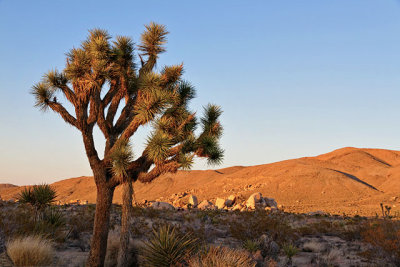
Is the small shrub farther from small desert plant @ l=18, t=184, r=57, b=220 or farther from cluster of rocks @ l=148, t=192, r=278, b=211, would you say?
cluster of rocks @ l=148, t=192, r=278, b=211

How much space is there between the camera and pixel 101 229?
353 inches

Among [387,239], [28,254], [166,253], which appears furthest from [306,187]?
[28,254]

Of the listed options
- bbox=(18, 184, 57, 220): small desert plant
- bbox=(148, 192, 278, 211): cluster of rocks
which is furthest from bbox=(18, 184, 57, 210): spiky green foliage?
bbox=(148, 192, 278, 211): cluster of rocks

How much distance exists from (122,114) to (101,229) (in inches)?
139

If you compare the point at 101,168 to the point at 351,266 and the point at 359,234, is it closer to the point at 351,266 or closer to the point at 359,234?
the point at 351,266

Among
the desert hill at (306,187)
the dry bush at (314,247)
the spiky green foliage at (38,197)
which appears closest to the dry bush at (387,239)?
the dry bush at (314,247)

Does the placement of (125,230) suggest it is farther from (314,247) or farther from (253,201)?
(253,201)

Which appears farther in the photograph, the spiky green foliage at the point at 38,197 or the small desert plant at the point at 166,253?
the spiky green foliage at the point at 38,197

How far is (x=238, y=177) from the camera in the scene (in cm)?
5625

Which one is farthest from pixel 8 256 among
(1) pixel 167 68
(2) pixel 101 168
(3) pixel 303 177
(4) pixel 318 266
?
(3) pixel 303 177

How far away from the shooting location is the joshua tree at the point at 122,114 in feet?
28.8

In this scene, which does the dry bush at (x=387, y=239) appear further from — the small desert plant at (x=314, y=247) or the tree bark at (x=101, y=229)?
the tree bark at (x=101, y=229)

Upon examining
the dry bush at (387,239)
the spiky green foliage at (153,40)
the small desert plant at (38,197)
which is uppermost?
the spiky green foliage at (153,40)

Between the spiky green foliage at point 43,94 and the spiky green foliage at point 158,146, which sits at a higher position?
the spiky green foliage at point 43,94
